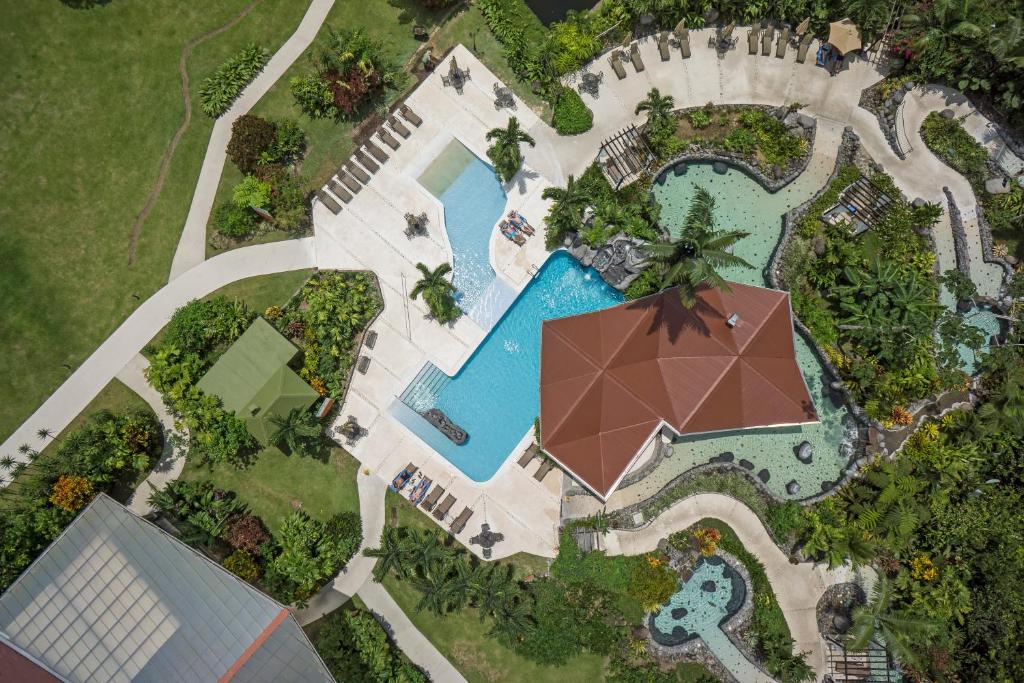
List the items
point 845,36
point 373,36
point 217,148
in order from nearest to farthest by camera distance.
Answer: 1. point 845,36
2. point 217,148
3. point 373,36

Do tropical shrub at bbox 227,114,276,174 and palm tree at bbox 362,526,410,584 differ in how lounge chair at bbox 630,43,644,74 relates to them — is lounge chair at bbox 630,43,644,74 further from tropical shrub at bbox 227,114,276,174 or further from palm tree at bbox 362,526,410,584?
palm tree at bbox 362,526,410,584

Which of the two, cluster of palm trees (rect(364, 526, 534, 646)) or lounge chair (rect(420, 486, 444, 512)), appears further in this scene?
lounge chair (rect(420, 486, 444, 512))

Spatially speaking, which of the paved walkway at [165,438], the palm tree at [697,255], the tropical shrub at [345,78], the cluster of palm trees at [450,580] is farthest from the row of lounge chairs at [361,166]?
the cluster of palm trees at [450,580]

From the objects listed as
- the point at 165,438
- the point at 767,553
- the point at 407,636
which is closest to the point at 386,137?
the point at 165,438

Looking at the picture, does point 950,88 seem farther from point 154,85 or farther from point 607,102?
point 154,85

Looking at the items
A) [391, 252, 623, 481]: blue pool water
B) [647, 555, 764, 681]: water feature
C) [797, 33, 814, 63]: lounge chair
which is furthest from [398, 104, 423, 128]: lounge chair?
[647, 555, 764, 681]: water feature

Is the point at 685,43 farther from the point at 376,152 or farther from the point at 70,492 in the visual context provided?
the point at 70,492
